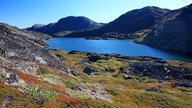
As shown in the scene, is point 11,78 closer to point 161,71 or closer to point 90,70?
point 90,70

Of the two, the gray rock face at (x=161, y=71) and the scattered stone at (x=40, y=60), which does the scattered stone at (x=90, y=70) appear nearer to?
the gray rock face at (x=161, y=71)

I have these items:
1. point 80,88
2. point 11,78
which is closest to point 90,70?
point 80,88

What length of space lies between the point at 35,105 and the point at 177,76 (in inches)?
2723

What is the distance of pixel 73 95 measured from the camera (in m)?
39.8

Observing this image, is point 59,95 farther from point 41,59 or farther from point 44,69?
point 41,59

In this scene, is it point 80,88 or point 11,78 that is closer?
point 11,78

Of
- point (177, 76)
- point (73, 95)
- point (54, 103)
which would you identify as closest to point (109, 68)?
point (177, 76)

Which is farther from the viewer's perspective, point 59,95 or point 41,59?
point 41,59

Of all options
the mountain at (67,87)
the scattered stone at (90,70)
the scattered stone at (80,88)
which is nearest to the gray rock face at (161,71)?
the mountain at (67,87)

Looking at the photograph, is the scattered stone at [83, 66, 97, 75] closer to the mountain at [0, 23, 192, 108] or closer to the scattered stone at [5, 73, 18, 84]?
the mountain at [0, 23, 192, 108]

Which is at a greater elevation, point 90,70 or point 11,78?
point 11,78

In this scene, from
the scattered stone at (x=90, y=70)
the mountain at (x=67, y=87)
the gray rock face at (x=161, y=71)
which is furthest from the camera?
the gray rock face at (x=161, y=71)

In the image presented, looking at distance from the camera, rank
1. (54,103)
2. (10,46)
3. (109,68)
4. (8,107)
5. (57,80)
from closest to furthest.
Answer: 1. (8,107)
2. (54,103)
3. (57,80)
4. (10,46)
5. (109,68)

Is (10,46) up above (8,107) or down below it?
above
